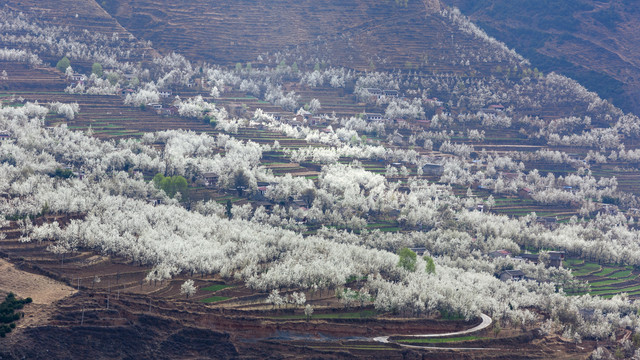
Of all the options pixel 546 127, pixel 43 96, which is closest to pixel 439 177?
pixel 546 127

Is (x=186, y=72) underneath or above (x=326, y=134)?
above

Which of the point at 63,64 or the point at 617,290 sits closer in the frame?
the point at 617,290

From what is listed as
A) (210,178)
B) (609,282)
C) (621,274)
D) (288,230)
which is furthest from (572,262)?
(210,178)

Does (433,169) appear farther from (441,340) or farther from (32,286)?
(32,286)

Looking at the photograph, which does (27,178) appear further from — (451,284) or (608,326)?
(608,326)

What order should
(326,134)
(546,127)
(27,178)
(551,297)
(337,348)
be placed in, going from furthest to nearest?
(546,127), (326,134), (27,178), (551,297), (337,348)

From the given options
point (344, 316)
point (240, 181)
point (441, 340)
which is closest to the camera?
point (441, 340)
